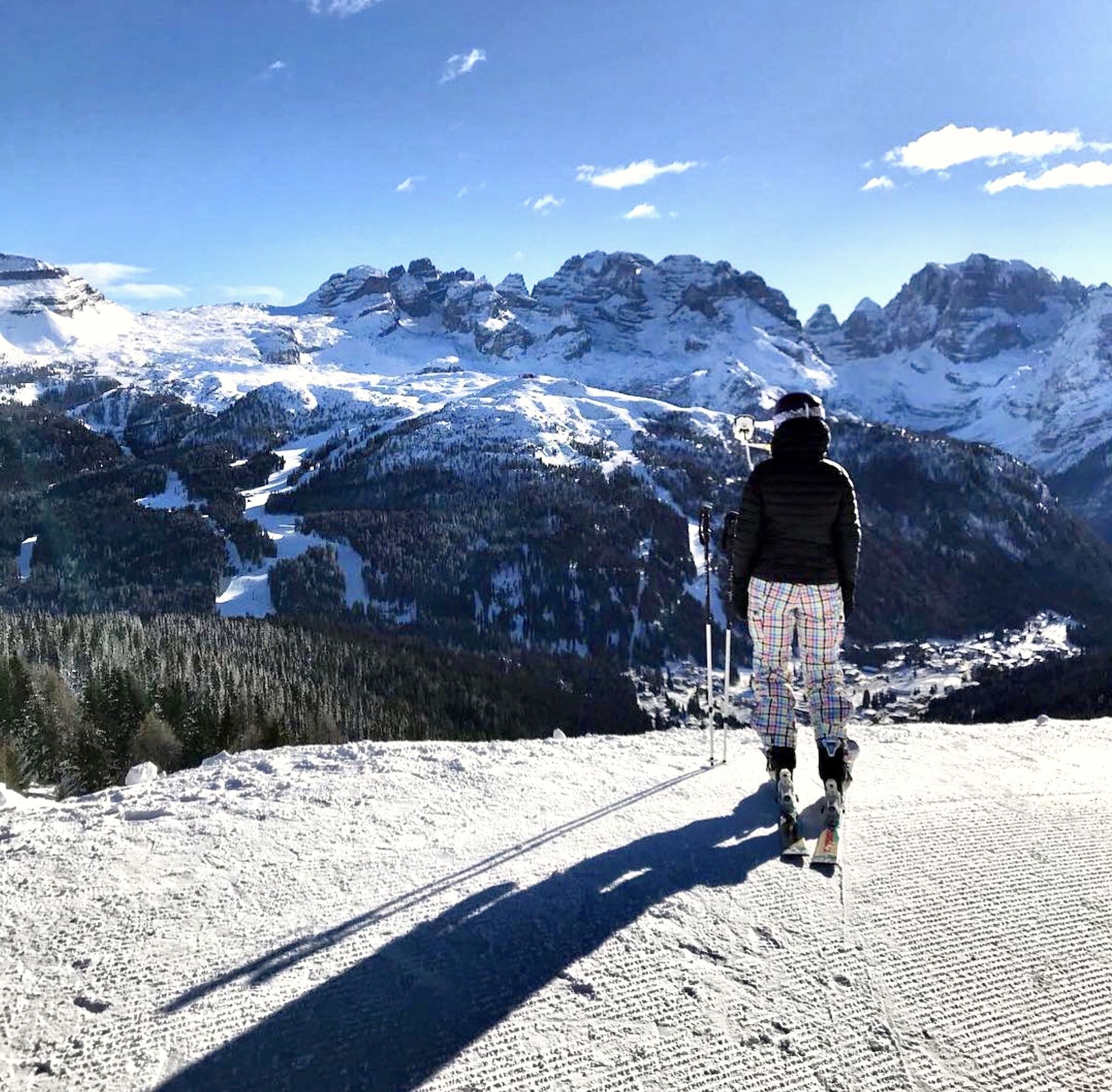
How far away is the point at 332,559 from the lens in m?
184

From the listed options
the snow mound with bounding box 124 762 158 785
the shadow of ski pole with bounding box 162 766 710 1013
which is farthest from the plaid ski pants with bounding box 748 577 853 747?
the snow mound with bounding box 124 762 158 785

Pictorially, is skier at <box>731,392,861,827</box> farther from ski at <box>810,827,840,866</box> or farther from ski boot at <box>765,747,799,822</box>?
ski at <box>810,827,840,866</box>

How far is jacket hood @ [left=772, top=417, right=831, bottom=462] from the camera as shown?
6754mm

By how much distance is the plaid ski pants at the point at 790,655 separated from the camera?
6.88m

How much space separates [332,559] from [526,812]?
600 ft

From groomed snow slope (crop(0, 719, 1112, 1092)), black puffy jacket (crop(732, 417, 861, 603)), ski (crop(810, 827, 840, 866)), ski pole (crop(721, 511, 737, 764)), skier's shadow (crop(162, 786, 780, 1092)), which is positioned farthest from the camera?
ski pole (crop(721, 511, 737, 764))

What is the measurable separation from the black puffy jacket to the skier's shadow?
2449 mm

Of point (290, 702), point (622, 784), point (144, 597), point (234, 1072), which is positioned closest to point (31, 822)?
point (234, 1072)

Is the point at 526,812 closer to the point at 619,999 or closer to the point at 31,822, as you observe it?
the point at 619,999

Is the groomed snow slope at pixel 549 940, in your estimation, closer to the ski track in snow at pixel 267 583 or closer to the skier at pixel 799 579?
the skier at pixel 799 579

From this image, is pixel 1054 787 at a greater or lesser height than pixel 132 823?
lesser

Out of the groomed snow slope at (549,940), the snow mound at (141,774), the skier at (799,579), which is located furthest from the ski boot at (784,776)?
the snow mound at (141,774)

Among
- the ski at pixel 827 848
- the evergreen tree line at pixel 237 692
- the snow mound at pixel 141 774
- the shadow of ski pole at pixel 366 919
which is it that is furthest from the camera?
the evergreen tree line at pixel 237 692

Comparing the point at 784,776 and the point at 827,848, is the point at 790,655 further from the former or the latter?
the point at 827,848
